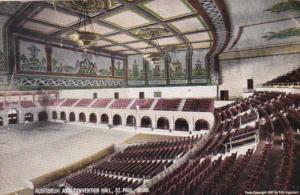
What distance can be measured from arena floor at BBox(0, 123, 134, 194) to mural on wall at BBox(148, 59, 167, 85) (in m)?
2.39

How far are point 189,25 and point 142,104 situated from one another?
352cm

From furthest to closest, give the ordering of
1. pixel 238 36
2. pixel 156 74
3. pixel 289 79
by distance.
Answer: pixel 156 74 → pixel 289 79 → pixel 238 36

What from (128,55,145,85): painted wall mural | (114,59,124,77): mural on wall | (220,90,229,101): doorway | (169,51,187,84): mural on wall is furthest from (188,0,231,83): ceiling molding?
(114,59,124,77): mural on wall

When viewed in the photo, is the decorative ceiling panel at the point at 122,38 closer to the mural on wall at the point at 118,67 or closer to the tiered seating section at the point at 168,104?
the mural on wall at the point at 118,67

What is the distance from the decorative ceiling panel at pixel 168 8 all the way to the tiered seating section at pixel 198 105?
355 centimetres

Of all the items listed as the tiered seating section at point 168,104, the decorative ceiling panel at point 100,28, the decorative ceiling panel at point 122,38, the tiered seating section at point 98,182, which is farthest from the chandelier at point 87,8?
the tiered seating section at point 168,104

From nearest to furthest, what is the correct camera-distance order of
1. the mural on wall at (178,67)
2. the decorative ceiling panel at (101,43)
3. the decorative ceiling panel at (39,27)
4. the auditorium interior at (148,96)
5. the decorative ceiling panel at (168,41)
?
1. the auditorium interior at (148,96)
2. the decorative ceiling panel at (39,27)
3. the decorative ceiling panel at (101,43)
4. the decorative ceiling panel at (168,41)
5. the mural on wall at (178,67)

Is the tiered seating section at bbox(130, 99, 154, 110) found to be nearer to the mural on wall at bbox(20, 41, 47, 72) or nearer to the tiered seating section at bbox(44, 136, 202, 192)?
the tiered seating section at bbox(44, 136, 202, 192)

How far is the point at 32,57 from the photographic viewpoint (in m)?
4.09

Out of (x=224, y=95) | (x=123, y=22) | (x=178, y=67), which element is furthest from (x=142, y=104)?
(x=224, y=95)

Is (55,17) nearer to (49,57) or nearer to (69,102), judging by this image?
(49,57)

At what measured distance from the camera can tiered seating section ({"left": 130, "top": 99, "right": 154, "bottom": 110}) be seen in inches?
307

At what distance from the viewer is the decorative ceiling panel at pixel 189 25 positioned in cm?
527

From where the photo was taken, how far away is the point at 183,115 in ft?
25.2
